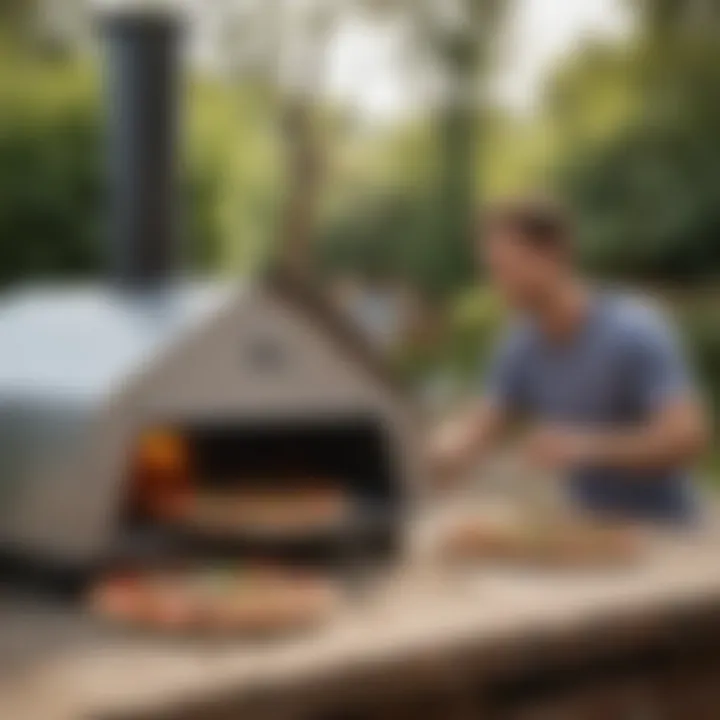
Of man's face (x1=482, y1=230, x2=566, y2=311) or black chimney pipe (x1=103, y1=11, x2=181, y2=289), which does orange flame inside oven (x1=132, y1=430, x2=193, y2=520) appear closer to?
black chimney pipe (x1=103, y1=11, x2=181, y2=289)

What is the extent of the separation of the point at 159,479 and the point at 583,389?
24.0 inches

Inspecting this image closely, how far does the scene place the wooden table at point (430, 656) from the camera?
1.96 metres

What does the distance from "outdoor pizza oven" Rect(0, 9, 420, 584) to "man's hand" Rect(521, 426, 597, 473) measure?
18 cm

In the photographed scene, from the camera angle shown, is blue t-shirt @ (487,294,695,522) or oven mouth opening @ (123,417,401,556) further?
blue t-shirt @ (487,294,695,522)

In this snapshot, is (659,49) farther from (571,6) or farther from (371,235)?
(371,235)

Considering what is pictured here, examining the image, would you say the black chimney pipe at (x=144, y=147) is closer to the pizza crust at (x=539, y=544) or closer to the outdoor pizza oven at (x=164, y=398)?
the outdoor pizza oven at (x=164, y=398)

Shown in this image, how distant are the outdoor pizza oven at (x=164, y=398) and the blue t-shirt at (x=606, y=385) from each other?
27 cm

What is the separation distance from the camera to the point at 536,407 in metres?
2.89

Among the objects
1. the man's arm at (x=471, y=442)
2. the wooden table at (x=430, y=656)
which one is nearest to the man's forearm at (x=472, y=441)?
the man's arm at (x=471, y=442)

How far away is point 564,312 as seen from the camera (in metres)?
2.76

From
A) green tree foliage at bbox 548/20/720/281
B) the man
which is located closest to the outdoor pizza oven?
the man

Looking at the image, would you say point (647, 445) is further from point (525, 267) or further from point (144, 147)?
point (144, 147)

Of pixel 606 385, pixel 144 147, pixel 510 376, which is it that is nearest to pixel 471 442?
pixel 510 376

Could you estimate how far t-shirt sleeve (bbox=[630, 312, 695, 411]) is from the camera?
106 inches
